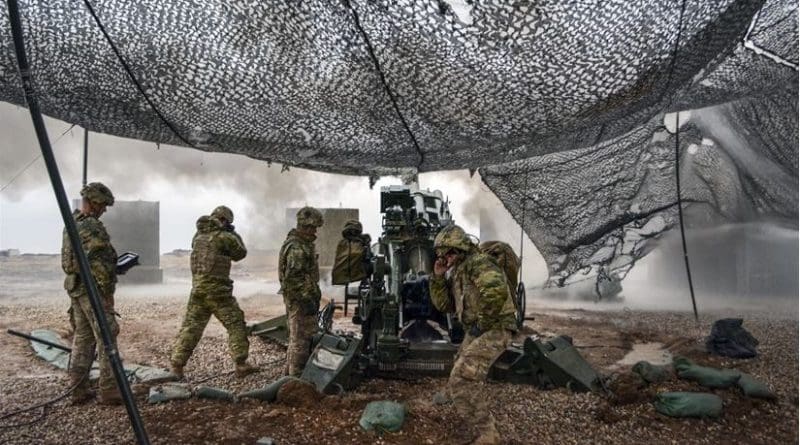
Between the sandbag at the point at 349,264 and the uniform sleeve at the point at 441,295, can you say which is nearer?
the uniform sleeve at the point at 441,295

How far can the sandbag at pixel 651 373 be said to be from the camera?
494 cm

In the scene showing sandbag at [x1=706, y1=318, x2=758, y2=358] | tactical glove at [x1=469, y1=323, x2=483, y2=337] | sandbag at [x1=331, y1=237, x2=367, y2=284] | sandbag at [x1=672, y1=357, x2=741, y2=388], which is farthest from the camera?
sandbag at [x1=706, y1=318, x2=758, y2=358]

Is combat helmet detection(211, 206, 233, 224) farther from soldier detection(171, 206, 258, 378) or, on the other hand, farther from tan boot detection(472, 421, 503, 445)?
tan boot detection(472, 421, 503, 445)

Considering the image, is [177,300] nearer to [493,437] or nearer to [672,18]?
[493,437]

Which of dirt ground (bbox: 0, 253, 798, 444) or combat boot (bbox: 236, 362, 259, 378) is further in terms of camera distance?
combat boot (bbox: 236, 362, 259, 378)

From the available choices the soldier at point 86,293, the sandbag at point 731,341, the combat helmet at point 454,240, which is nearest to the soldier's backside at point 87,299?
the soldier at point 86,293

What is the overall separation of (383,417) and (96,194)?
3.14 m

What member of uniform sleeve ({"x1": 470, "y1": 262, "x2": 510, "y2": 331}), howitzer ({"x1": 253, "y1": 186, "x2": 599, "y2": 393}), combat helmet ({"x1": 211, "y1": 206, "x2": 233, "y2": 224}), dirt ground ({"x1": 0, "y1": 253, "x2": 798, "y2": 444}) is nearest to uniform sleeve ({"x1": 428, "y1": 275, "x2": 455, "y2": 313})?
uniform sleeve ({"x1": 470, "y1": 262, "x2": 510, "y2": 331})

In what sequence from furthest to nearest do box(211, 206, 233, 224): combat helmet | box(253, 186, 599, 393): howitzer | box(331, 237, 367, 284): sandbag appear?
box(331, 237, 367, 284): sandbag, box(211, 206, 233, 224): combat helmet, box(253, 186, 599, 393): howitzer

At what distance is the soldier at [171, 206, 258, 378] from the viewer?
17.6ft

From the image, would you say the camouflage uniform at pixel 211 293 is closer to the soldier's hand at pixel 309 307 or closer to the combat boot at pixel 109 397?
the soldier's hand at pixel 309 307

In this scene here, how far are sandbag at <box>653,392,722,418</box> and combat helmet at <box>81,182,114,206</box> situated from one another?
16.6 feet

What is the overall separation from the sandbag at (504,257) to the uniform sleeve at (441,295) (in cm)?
47

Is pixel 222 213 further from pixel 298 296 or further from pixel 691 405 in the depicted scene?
pixel 691 405
